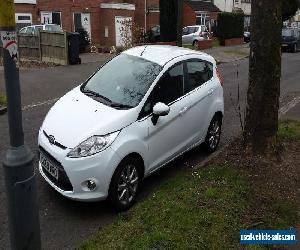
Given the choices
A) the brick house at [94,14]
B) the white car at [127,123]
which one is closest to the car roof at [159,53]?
the white car at [127,123]

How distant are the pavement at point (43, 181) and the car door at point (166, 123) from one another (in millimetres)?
499

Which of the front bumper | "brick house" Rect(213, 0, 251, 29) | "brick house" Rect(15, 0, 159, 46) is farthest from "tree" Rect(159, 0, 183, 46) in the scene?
"brick house" Rect(213, 0, 251, 29)

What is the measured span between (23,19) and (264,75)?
23.5m

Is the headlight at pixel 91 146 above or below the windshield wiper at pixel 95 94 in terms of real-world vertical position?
below

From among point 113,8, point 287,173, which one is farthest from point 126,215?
point 113,8

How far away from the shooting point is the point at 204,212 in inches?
194

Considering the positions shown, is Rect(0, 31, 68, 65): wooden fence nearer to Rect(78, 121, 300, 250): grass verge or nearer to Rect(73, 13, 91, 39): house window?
Rect(73, 13, 91, 39): house window

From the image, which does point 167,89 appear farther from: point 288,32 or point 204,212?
point 288,32

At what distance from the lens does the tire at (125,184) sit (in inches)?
204

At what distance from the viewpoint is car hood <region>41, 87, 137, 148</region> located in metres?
5.15

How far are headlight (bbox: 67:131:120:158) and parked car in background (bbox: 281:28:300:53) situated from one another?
91.3 ft

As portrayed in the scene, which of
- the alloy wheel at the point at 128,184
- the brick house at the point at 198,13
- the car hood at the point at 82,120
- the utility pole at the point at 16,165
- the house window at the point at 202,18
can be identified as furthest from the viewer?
the house window at the point at 202,18

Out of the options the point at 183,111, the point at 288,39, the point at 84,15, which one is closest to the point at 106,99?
the point at 183,111

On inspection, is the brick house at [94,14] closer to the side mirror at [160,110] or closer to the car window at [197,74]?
the car window at [197,74]
